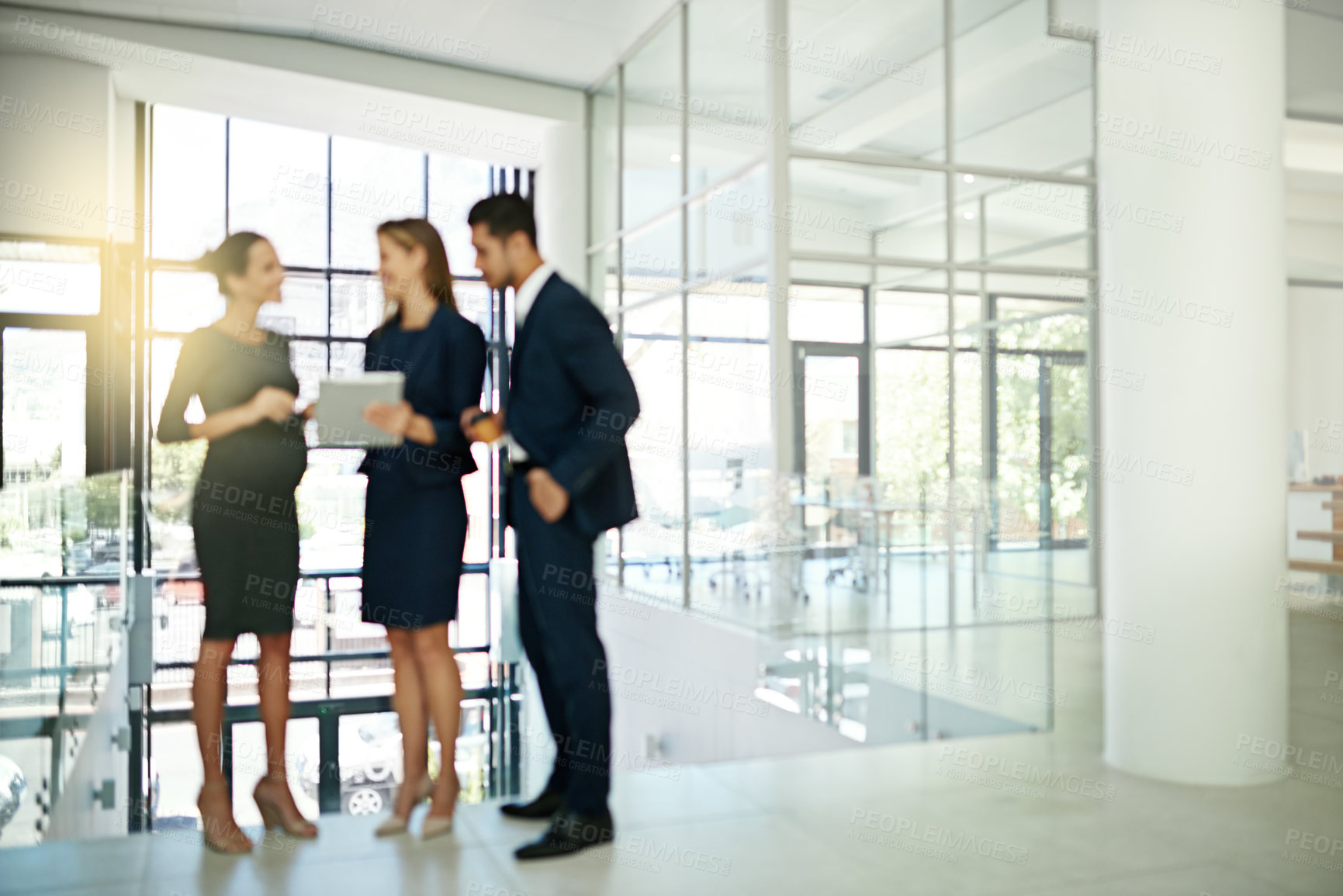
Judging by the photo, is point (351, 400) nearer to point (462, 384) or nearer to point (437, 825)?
point (462, 384)

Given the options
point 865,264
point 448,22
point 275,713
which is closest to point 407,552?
point 275,713

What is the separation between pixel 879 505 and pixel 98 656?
3.15 meters

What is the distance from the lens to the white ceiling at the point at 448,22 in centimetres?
765

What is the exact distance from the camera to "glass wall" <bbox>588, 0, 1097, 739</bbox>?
6375 millimetres

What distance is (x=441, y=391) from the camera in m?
2.60

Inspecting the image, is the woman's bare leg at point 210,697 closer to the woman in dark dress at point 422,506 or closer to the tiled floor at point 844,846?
the tiled floor at point 844,846

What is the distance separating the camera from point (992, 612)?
390cm

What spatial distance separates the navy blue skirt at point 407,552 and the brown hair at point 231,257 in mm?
540

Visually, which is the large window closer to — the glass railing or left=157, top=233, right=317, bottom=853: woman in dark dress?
the glass railing

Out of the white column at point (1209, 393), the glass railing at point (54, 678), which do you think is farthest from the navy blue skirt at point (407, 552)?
the white column at point (1209, 393)

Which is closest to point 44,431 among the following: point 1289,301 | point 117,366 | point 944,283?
point 117,366

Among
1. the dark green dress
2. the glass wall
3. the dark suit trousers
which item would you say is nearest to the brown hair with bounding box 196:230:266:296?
the dark green dress

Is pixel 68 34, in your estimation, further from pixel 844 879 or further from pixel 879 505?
pixel 844 879

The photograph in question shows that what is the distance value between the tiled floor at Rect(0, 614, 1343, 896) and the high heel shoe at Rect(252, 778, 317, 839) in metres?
0.05
